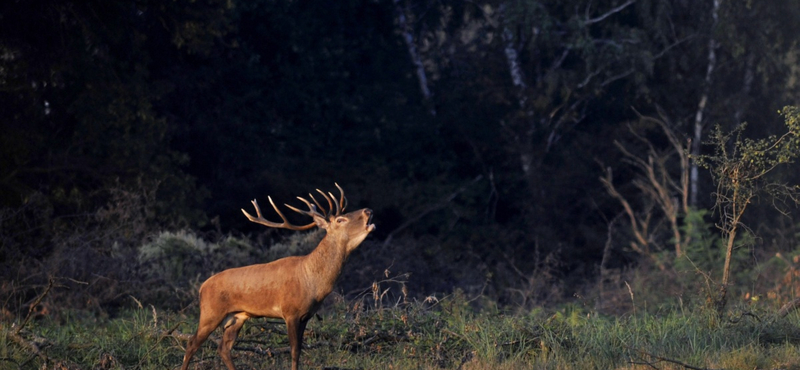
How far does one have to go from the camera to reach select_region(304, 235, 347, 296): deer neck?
280 inches

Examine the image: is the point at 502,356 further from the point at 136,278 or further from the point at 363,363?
the point at 136,278

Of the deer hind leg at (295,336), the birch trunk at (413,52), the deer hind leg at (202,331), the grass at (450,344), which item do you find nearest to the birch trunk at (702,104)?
the birch trunk at (413,52)

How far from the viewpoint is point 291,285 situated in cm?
711

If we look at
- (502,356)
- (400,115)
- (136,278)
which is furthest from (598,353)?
(400,115)

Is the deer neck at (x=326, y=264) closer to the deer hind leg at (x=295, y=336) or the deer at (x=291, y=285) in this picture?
the deer at (x=291, y=285)

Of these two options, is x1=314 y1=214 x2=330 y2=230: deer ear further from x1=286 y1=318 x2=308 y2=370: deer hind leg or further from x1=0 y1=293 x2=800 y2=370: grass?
x1=0 y1=293 x2=800 y2=370: grass

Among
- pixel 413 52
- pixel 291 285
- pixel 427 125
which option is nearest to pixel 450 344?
pixel 291 285

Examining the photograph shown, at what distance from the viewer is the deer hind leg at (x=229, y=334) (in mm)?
7434

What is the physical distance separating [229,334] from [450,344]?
210cm

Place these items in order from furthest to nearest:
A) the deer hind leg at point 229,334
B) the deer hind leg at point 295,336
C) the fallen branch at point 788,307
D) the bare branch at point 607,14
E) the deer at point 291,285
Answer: the bare branch at point 607,14
the fallen branch at point 788,307
the deer hind leg at point 229,334
the deer at point 291,285
the deer hind leg at point 295,336

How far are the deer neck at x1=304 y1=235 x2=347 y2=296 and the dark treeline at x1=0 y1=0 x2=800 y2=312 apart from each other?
9614mm

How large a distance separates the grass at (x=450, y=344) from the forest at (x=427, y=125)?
18.9 feet

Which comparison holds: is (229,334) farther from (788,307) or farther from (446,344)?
(788,307)

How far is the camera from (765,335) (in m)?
8.66
